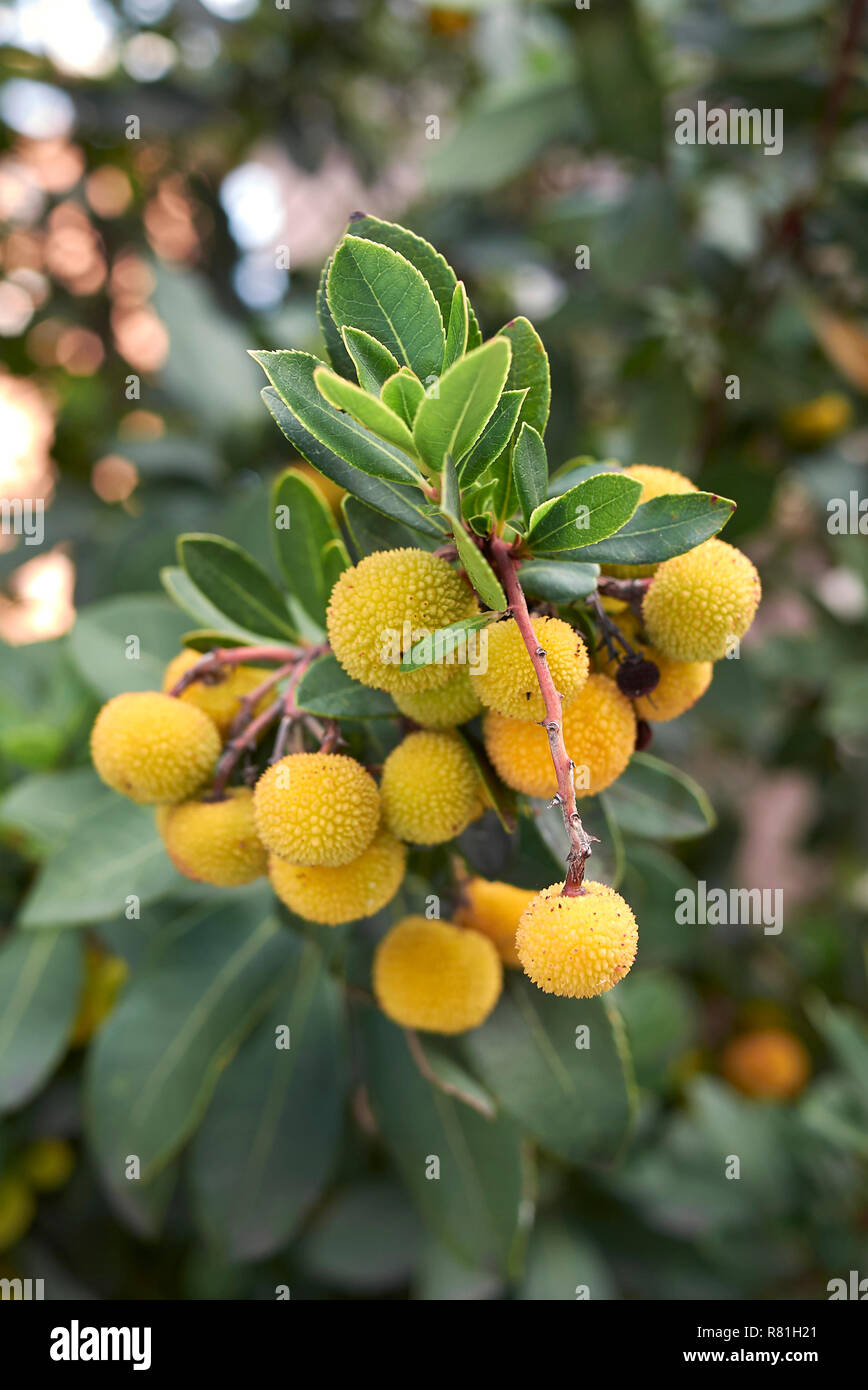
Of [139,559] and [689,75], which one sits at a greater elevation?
[689,75]

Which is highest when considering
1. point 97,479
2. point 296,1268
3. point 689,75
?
point 689,75

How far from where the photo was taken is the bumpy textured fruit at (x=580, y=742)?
40cm

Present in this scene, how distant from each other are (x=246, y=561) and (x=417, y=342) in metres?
0.20

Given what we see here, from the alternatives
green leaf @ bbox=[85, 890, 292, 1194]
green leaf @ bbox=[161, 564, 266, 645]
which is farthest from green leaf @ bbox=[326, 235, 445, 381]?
green leaf @ bbox=[85, 890, 292, 1194]

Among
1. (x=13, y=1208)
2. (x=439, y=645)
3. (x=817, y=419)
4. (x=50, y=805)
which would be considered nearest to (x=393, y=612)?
(x=439, y=645)

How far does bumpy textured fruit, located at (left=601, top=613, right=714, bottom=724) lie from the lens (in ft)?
1.41

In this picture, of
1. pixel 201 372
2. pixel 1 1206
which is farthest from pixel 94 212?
pixel 1 1206

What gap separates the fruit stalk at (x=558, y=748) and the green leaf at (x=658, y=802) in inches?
7.3

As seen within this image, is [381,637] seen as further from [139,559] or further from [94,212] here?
[94,212]

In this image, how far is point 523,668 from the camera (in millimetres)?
368

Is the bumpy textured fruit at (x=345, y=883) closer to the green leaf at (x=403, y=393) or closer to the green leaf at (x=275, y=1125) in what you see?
the green leaf at (x=403, y=393)

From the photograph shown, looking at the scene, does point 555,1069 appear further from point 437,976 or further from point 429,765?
point 429,765

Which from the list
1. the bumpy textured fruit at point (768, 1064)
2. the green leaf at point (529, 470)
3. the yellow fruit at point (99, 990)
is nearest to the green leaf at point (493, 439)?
the green leaf at point (529, 470)
